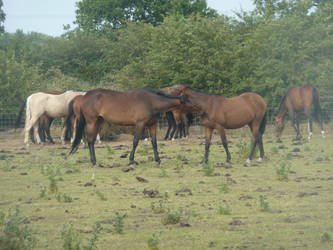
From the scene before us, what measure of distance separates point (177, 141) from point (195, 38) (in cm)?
716

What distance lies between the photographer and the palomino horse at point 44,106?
70.0 feet

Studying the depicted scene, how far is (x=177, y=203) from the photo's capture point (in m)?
9.02

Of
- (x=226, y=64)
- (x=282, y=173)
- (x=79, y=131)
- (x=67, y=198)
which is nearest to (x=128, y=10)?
(x=226, y=64)

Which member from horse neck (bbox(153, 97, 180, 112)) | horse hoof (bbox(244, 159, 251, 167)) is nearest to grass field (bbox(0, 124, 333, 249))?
horse hoof (bbox(244, 159, 251, 167))

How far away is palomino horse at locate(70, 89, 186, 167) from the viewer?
14.3 m

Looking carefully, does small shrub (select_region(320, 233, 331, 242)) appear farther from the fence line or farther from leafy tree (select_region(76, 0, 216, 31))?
leafy tree (select_region(76, 0, 216, 31))

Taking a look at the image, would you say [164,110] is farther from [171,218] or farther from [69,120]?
[171,218]

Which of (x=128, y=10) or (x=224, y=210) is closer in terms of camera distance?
(x=224, y=210)

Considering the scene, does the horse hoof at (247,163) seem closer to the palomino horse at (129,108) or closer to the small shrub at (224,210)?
the palomino horse at (129,108)

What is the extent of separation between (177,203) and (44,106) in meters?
13.6

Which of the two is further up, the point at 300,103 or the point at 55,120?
the point at 300,103

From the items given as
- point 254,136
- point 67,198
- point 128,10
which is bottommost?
point 67,198

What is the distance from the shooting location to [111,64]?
42625 millimetres

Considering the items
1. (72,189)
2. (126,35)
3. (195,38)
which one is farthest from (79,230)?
(126,35)
